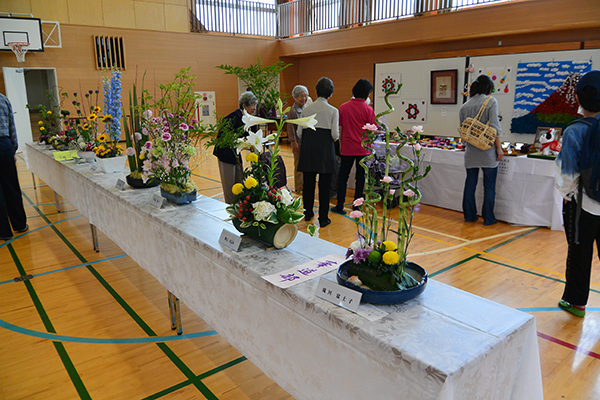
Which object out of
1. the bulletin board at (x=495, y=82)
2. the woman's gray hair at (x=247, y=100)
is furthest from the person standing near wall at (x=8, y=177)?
the bulletin board at (x=495, y=82)

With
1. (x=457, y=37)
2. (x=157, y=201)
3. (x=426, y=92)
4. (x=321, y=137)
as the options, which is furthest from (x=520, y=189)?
(x=457, y=37)

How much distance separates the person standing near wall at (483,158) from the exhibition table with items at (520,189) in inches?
6.7

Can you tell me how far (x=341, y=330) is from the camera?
A: 1233mm

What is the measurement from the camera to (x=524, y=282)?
314 cm

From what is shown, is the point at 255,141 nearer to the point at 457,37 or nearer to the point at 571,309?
the point at 571,309

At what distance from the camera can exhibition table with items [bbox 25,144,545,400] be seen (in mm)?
1095

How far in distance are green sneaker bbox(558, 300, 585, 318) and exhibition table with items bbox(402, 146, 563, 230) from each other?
1.80 m

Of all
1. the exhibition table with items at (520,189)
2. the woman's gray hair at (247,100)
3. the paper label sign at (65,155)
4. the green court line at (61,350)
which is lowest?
the green court line at (61,350)

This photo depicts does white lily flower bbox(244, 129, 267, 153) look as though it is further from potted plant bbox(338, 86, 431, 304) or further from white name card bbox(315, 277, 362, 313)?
white name card bbox(315, 277, 362, 313)

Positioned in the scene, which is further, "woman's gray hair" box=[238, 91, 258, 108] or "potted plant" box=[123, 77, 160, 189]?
"woman's gray hair" box=[238, 91, 258, 108]

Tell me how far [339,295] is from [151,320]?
5.76ft

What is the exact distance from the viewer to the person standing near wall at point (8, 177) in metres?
4.01

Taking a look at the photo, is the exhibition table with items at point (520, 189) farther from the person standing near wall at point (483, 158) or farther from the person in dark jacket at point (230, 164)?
the person in dark jacket at point (230, 164)

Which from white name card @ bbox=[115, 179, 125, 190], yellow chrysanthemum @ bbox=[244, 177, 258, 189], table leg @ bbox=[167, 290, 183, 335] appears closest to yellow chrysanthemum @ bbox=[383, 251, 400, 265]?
yellow chrysanthemum @ bbox=[244, 177, 258, 189]
